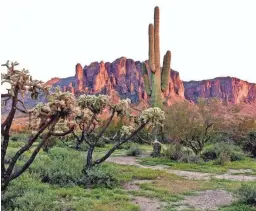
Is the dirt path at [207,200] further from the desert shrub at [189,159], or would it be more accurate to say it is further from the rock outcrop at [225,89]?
the rock outcrop at [225,89]

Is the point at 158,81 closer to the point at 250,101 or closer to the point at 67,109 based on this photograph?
the point at 67,109

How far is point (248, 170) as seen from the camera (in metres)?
19.4

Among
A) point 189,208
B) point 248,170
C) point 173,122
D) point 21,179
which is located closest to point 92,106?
point 21,179

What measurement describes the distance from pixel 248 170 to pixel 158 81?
26.8ft

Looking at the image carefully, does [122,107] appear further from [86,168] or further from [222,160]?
[222,160]

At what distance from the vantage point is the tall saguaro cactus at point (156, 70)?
24844 mm

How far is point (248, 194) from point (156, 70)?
15.0 m

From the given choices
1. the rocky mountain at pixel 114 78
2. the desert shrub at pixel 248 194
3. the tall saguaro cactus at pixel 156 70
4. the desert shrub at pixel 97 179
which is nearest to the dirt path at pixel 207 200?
the desert shrub at pixel 248 194

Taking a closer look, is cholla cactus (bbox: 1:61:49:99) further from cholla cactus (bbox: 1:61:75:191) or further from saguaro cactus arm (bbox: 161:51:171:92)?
saguaro cactus arm (bbox: 161:51:171:92)

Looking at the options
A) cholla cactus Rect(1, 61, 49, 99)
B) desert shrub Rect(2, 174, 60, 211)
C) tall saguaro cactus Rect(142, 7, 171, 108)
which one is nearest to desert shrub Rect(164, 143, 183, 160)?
tall saguaro cactus Rect(142, 7, 171, 108)

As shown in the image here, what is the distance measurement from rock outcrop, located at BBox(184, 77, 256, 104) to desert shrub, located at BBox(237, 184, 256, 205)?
160m

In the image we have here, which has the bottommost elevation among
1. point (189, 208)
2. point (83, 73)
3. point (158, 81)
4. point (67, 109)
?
point (189, 208)

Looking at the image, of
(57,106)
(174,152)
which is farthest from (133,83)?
(57,106)

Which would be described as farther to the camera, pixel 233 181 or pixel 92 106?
pixel 233 181
